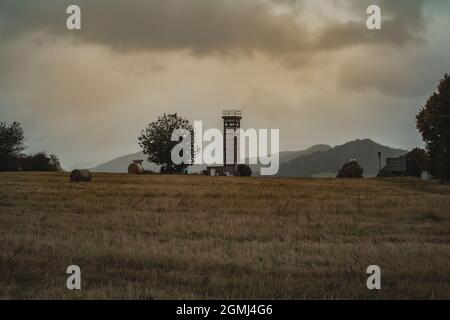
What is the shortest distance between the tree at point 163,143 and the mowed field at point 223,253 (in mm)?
83433

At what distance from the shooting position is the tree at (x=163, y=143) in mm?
109562

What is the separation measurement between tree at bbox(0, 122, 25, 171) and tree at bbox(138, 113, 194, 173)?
2155 cm

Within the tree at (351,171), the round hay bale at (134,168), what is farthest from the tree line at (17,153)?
the tree at (351,171)

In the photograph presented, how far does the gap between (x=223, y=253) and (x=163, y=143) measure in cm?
9669

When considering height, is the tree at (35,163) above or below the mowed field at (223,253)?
above

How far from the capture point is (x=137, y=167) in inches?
3191

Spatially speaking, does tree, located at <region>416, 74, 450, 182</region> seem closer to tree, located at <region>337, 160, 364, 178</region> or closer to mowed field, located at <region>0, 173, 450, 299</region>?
tree, located at <region>337, 160, 364, 178</region>

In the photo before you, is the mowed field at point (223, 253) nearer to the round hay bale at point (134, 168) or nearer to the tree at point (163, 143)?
the round hay bale at point (134, 168)

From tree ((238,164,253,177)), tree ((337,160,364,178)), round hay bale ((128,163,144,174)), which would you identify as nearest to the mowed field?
round hay bale ((128,163,144,174))

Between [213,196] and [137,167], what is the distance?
4649 centimetres

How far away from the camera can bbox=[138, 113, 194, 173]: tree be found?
110 m

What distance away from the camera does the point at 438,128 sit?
70625 mm

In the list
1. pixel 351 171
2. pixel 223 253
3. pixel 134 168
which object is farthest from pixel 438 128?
pixel 223 253
